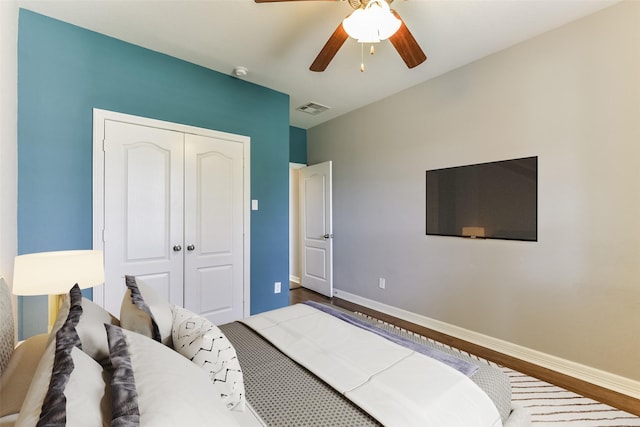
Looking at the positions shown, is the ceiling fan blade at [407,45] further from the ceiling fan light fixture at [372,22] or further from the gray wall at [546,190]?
the gray wall at [546,190]

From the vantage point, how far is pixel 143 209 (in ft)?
8.02

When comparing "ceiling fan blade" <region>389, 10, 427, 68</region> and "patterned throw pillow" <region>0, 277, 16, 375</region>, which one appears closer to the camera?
"patterned throw pillow" <region>0, 277, 16, 375</region>

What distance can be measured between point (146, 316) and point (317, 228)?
10.6 feet

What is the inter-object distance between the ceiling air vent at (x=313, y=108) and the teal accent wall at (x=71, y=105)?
44.9 inches

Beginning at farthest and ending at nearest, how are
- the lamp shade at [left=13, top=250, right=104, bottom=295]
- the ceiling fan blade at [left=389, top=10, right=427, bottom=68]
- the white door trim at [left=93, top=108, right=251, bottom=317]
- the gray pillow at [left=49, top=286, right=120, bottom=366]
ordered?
1. the white door trim at [left=93, top=108, right=251, bottom=317]
2. the ceiling fan blade at [left=389, top=10, right=427, bottom=68]
3. the lamp shade at [left=13, top=250, right=104, bottom=295]
4. the gray pillow at [left=49, top=286, right=120, bottom=366]

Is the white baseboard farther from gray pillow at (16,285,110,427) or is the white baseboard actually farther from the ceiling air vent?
gray pillow at (16,285,110,427)

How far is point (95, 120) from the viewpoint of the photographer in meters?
2.23

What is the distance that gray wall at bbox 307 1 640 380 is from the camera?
1.93 metres

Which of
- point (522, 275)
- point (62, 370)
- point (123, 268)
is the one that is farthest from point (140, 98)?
point (522, 275)

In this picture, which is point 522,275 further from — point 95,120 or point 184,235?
point 95,120

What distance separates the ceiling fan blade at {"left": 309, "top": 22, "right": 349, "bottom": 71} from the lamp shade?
189 centimetres

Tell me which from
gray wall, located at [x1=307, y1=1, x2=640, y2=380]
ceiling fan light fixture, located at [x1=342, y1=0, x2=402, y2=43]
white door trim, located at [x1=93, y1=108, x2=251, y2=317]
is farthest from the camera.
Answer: white door trim, located at [x1=93, y1=108, x2=251, y2=317]

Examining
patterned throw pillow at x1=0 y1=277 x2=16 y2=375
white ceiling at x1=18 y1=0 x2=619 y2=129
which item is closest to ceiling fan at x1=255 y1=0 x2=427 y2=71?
white ceiling at x1=18 y1=0 x2=619 y2=129

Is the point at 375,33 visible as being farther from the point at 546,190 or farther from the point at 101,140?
the point at 101,140
